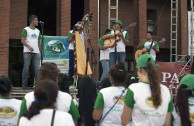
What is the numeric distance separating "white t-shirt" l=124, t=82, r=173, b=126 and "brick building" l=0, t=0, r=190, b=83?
9.01 meters

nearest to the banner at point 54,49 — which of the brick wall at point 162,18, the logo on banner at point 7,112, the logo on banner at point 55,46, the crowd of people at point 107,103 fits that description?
the logo on banner at point 55,46

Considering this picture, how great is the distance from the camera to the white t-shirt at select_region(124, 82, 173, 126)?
3590mm

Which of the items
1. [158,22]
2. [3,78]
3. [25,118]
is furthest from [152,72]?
[158,22]

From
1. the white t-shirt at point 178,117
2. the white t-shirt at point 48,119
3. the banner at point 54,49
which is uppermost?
the banner at point 54,49

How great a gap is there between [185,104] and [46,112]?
1.68m

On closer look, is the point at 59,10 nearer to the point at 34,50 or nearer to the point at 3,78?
the point at 34,50

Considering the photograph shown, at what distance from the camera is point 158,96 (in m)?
3.61

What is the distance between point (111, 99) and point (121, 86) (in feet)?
0.79

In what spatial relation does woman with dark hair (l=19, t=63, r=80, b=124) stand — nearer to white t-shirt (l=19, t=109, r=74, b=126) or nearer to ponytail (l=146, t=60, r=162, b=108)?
white t-shirt (l=19, t=109, r=74, b=126)

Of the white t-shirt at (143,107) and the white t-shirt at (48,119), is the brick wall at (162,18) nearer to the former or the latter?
the white t-shirt at (143,107)

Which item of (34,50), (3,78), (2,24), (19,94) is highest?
(2,24)

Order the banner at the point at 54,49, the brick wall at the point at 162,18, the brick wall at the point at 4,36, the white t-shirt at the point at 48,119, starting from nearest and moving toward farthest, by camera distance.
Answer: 1. the white t-shirt at the point at 48,119
2. the banner at the point at 54,49
3. the brick wall at the point at 4,36
4. the brick wall at the point at 162,18

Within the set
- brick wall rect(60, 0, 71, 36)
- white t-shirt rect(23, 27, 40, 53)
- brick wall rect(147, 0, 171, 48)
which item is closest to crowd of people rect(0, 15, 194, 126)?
white t-shirt rect(23, 27, 40, 53)

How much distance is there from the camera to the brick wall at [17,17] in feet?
47.6
